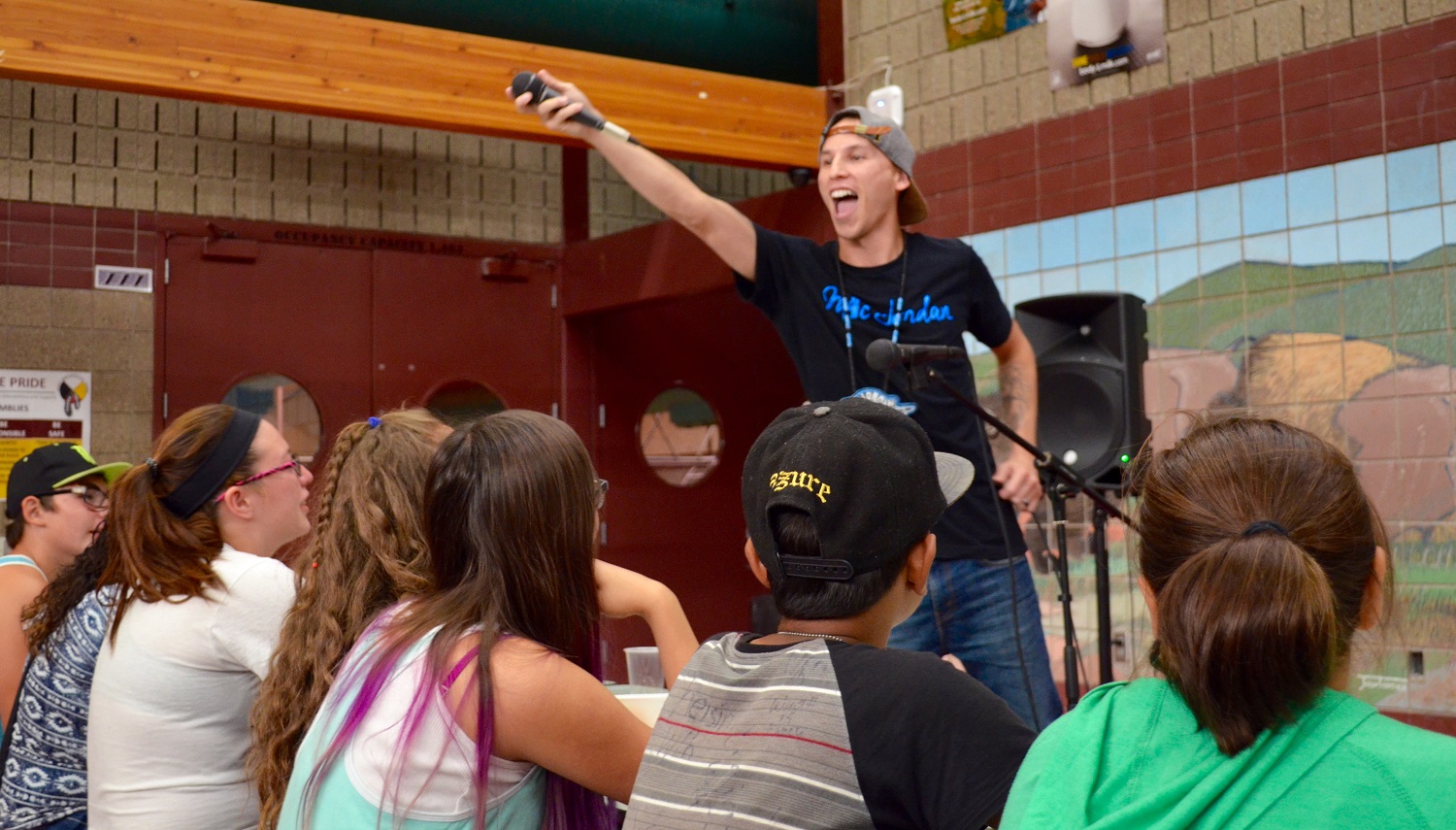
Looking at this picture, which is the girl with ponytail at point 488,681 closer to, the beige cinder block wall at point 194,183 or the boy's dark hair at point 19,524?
the boy's dark hair at point 19,524

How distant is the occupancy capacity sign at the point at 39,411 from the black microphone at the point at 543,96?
315 centimetres

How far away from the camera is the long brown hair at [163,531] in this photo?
2041mm

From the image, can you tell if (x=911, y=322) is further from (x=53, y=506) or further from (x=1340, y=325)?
(x=53, y=506)

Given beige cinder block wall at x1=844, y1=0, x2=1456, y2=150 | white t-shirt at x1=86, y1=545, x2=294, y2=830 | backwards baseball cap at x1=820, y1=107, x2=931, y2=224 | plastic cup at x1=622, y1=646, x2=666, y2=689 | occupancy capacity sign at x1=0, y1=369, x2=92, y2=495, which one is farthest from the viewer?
occupancy capacity sign at x1=0, y1=369, x2=92, y2=495

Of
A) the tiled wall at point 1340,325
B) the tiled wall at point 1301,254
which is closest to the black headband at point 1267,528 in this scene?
the tiled wall at point 1301,254

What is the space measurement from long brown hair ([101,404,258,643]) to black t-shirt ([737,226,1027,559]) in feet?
3.91

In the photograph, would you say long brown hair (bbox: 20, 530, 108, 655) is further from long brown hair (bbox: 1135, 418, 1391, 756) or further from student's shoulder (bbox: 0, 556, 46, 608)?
long brown hair (bbox: 1135, 418, 1391, 756)

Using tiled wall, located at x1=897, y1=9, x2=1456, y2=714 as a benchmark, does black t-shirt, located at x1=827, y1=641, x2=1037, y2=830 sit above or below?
below

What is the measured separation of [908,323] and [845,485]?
5.01 ft

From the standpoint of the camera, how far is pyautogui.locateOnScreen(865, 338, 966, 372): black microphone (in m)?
2.36

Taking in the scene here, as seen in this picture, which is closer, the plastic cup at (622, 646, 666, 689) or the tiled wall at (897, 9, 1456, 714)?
the plastic cup at (622, 646, 666, 689)

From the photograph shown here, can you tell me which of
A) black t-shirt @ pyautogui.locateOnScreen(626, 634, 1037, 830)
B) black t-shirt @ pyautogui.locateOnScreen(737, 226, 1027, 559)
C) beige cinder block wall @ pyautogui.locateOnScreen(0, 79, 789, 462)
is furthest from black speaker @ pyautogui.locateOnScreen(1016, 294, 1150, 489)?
beige cinder block wall @ pyautogui.locateOnScreen(0, 79, 789, 462)

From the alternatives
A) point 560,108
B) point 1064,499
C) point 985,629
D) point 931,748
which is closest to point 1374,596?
point 931,748

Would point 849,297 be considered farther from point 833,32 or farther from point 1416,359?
point 833,32
